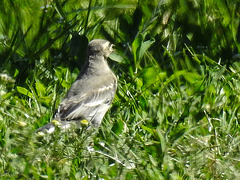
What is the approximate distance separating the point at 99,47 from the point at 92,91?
0.49 meters

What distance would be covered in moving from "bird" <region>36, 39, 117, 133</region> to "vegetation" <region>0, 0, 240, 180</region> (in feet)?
0.47

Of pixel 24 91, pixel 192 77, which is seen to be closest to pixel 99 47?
pixel 24 91

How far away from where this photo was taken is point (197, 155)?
479 cm

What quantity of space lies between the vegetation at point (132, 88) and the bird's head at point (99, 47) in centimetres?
29

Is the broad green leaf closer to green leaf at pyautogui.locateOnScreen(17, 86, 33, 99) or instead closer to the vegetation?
the vegetation

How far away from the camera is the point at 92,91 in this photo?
20.8 feet

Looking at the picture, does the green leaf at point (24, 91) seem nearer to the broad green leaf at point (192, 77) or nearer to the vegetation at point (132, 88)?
the vegetation at point (132, 88)

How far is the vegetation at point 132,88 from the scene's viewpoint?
4715 mm

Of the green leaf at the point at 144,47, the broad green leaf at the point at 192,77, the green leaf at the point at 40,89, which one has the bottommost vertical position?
the broad green leaf at the point at 192,77

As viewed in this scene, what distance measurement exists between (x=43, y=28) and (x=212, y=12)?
172 cm

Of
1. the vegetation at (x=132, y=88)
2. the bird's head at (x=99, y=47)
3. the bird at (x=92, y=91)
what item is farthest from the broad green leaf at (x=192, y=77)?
the bird's head at (x=99, y=47)

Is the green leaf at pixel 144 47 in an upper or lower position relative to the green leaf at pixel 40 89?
upper

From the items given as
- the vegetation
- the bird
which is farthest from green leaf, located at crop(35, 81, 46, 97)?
the bird

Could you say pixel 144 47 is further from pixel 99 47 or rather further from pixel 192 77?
pixel 192 77
